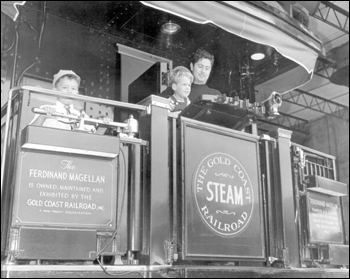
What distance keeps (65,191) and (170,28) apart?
8.01 feet

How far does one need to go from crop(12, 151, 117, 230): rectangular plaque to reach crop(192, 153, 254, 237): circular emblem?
67 centimetres

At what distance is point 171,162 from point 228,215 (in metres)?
0.59

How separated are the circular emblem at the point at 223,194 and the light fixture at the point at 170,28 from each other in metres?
1.72

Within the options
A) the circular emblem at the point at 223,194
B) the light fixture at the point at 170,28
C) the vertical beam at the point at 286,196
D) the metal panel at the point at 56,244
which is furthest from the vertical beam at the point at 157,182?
the light fixture at the point at 170,28

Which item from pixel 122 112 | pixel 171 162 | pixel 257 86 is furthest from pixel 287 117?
pixel 171 162

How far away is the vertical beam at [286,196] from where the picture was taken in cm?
371

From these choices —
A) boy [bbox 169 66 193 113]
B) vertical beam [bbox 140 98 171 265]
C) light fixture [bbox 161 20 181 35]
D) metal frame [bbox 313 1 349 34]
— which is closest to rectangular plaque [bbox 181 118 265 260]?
vertical beam [bbox 140 98 171 265]

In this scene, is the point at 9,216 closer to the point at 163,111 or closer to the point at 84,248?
the point at 84,248

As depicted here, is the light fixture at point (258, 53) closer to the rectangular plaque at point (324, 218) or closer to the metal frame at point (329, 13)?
the rectangular plaque at point (324, 218)

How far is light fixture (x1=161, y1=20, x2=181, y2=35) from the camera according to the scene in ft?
15.2

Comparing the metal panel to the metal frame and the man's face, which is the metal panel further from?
the metal frame

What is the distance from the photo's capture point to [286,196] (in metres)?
3.81

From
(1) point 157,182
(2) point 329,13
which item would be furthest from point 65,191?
(2) point 329,13

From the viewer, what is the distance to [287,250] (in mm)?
3668
